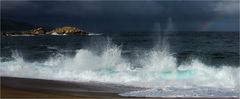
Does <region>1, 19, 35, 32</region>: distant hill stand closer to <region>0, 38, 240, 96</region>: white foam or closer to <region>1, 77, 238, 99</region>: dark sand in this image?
<region>0, 38, 240, 96</region>: white foam

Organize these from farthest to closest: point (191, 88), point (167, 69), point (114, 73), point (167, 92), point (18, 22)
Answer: point (18, 22), point (167, 69), point (114, 73), point (191, 88), point (167, 92)

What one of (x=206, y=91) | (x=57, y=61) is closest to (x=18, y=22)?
(x=57, y=61)

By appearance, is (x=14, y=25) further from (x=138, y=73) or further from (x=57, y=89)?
(x=57, y=89)

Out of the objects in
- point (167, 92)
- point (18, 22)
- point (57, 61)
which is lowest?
point (167, 92)

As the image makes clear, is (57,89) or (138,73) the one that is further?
(138,73)

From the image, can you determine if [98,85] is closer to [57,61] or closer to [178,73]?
[178,73]

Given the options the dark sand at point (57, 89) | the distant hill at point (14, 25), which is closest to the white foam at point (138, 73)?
the dark sand at point (57, 89)

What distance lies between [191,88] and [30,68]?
30.9 ft

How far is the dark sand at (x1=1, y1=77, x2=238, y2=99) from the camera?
12500 mm

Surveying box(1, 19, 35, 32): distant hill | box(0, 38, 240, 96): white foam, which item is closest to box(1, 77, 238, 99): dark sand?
box(0, 38, 240, 96): white foam

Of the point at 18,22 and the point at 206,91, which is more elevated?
the point at 18,22

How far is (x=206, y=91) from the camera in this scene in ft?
48.4

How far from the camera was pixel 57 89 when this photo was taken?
1459cm

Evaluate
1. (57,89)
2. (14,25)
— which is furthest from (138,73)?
(14,25)
